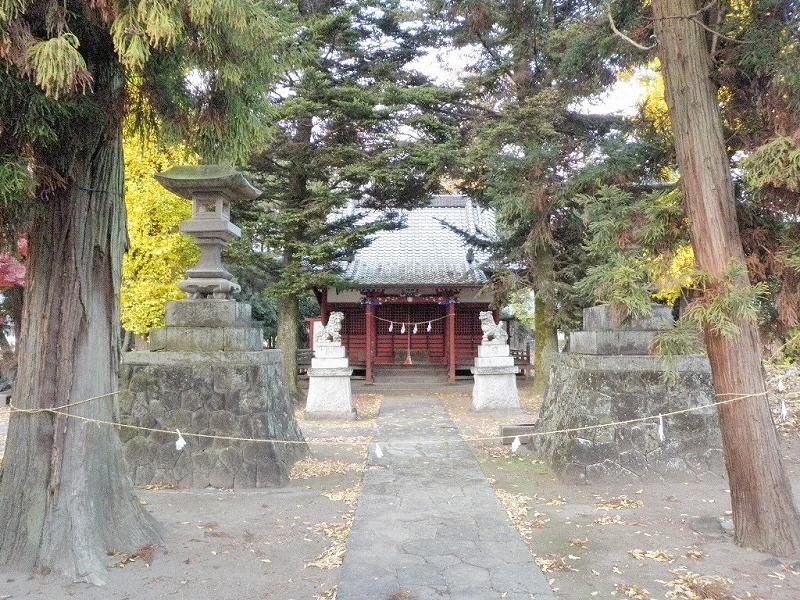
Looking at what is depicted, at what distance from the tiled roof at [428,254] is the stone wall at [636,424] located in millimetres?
9723

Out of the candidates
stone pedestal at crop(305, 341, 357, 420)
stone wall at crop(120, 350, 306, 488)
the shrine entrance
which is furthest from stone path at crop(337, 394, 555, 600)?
the shrine entrance

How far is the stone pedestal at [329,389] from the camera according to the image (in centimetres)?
1193

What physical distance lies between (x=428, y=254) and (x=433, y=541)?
15435mm

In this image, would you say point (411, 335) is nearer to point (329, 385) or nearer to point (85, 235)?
point (329, 385)

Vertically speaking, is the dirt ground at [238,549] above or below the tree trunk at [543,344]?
below

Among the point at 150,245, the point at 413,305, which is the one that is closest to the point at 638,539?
the point at 150,245

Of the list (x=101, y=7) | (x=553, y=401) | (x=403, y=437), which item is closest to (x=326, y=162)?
(x=403, y=437)

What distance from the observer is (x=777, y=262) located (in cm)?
452

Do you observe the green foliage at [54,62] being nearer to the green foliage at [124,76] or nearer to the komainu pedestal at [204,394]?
the green foliage at [124,76]

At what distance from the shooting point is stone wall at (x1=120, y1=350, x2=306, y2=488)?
20.8ft

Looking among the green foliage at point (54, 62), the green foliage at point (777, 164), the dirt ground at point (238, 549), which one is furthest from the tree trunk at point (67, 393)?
the green foliage at point (777, 164)

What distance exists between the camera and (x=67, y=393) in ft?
13.2

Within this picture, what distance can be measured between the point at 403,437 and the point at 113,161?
6680mm

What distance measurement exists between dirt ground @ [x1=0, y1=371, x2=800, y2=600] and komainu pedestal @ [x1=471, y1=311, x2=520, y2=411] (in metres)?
5.69
